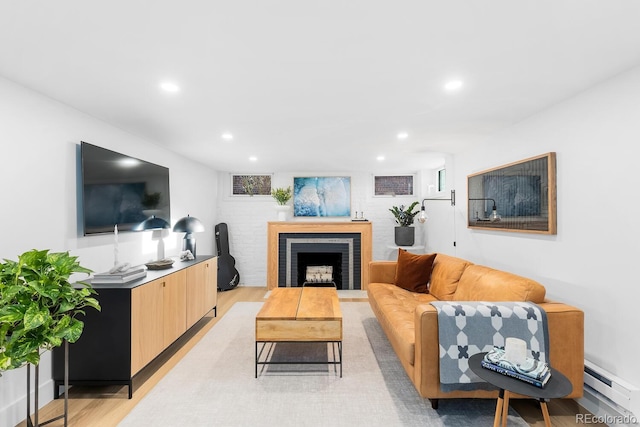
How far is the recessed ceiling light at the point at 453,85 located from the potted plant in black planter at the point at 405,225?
343 centimetres

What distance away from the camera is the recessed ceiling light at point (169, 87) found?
2.09 meters

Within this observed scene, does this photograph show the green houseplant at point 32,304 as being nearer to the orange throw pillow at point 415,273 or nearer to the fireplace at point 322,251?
the orange throw pillow at point 415,273

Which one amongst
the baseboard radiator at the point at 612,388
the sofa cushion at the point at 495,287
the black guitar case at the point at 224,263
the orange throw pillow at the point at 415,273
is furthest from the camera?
the black guitar case at the point at 224,263

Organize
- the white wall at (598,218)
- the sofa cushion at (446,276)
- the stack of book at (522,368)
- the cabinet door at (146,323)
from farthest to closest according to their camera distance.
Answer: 1. the sofa cushion at (446,276)
2. the cabinet door at (146,323)
3. the white wall at (598,218)
4. the stack of book at (522,368)

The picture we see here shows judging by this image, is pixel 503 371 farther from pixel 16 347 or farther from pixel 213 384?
pixel 16 347

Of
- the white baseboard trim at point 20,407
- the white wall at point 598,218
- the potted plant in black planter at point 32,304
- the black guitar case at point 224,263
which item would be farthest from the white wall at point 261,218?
the potted plant in black planter at point 32,304

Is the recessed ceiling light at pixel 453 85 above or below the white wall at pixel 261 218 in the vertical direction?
above

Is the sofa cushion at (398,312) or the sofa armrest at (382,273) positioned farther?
the sofa armrest at (382,273)

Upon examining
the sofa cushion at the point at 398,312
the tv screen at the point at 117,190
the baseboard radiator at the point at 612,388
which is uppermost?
the tv screen at the point at 117,190

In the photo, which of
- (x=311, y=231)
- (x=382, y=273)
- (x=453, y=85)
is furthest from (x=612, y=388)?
(x=311, y=231)

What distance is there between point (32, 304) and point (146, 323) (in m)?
0.95

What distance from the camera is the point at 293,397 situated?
7.47ft

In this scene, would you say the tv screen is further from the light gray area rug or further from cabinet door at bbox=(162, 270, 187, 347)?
the light gray area rug

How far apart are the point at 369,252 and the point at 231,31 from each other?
4.57 m
